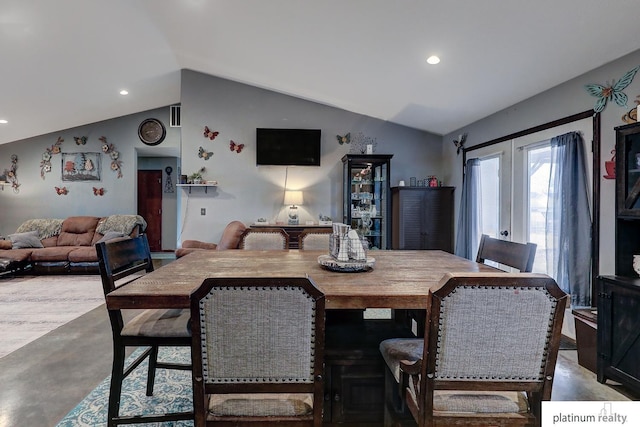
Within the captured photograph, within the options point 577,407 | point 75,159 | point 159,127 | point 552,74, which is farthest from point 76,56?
point 577,407

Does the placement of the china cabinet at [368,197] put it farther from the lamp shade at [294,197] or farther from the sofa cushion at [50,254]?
the sofa cushion at [50,254]

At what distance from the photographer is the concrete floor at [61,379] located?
1.96 meters

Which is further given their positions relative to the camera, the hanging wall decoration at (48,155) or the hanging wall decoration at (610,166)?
the hanging wall decoration at (48,155)

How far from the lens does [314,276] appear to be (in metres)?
1.69

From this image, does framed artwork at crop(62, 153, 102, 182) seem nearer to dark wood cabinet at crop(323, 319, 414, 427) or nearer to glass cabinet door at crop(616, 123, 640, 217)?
dark wood cabinet at crop(323, 319, 414, 427)

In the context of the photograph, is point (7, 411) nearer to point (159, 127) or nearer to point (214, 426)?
point (214, 426)

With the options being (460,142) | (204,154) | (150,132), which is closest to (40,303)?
(204,154)

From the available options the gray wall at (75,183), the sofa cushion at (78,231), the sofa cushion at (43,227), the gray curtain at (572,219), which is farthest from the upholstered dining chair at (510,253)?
the sofa cushion at (43,227)

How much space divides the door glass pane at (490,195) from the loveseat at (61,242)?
5.61 metres

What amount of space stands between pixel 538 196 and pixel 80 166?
758 centimetres

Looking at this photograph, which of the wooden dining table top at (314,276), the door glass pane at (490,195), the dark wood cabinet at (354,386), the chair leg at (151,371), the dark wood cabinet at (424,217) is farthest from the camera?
the dark wood cabinet at (424,217)

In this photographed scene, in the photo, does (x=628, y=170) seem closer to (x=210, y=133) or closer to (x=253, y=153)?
(x=253, y=153)

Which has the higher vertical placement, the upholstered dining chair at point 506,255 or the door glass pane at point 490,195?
the door glass pane at point 490,195

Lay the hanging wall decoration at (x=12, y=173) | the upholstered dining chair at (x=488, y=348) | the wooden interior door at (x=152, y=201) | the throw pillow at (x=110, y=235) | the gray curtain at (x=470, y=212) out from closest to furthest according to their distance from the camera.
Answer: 1. the upholstered dining chair at (x=488, y=348)
2. the gray curtain at (x=470, y=212)
3. the throw pillow at (x=110, y=235)
4. the hanging wall decoration at (x=12, y=173)
5. the wooden interior door at (x=152, y=201)
